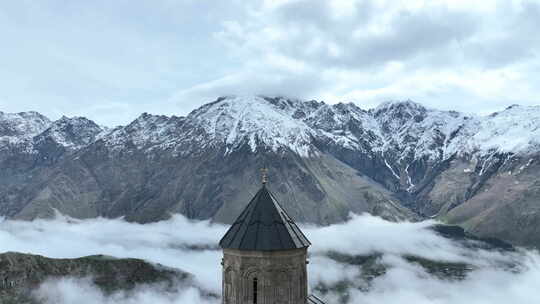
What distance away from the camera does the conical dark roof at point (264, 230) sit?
3038cm

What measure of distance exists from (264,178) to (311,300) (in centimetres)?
860

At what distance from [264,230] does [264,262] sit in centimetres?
175

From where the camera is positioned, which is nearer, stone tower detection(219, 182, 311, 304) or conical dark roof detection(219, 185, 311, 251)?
stone tower detection(219, 182, 311, 304)

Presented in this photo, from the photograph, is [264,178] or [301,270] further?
[264,178]

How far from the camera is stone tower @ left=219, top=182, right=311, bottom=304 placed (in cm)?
3021

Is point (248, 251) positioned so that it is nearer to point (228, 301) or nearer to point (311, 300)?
point (228, 301)

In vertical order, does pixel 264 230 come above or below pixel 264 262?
above

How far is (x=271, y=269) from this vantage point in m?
30.3

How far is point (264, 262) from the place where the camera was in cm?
3025

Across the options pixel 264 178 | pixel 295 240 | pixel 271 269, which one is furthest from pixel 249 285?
pixel 264 178

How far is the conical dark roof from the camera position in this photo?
30375 millimetres

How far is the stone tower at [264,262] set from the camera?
3021cm

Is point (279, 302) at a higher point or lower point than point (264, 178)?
lower

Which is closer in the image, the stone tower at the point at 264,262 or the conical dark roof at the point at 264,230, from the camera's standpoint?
the stone tower at the point at 264,262
